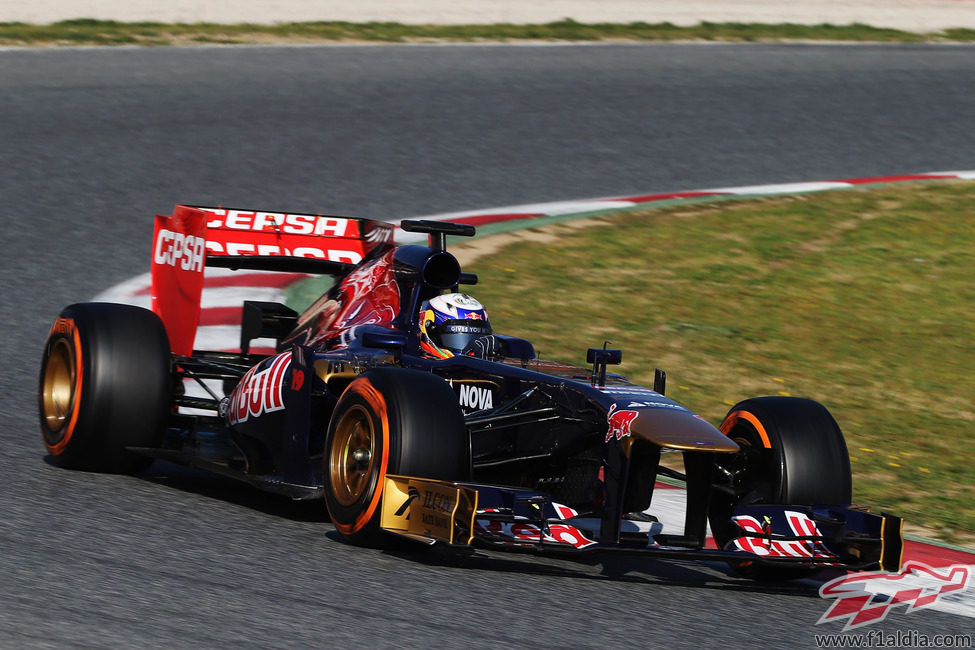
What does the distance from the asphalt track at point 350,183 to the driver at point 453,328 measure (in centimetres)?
93

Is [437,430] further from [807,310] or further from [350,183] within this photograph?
[350,183]

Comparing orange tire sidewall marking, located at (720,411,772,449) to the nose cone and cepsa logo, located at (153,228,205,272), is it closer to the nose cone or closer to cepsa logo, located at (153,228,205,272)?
the nose cone

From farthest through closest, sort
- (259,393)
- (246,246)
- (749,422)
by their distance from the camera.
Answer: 1. (246,246)
2. (259,393)
3. (749,422)

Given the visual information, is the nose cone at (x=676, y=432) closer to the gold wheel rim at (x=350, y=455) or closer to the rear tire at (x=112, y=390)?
the gold wheel rim at (x=350, y=455)

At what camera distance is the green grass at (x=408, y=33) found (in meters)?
17.7

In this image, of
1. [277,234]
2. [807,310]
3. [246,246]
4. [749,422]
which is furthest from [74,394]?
[807,310]

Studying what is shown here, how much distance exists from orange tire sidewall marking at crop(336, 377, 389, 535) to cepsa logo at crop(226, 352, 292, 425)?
0.82m

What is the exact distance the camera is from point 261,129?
1492 centimetres

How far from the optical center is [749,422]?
632 centimetres

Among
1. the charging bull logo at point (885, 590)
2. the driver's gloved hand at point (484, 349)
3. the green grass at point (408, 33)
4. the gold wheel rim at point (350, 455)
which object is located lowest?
the charging bull logo at point (885, 590)

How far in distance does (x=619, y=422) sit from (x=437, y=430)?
0.69m

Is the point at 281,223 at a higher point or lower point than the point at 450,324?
higher

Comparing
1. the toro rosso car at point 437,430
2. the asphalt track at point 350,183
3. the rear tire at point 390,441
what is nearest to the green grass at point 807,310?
the asphalt track at point 350,183

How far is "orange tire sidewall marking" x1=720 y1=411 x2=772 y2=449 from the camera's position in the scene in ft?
20.2
